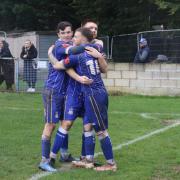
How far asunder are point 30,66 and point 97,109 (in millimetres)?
11863

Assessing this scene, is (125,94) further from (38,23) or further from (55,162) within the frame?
(38,23)

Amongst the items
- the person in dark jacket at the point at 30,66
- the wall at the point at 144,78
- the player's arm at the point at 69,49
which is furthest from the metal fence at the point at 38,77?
the player's arm at the point at 69,49

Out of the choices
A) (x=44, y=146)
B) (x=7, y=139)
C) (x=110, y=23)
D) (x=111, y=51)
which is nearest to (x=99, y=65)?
(x=44, y=146)

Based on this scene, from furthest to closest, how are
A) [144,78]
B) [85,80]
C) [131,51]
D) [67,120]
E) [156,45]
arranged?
[131,51]
[156,45]
[144,78]
[67,120]
[85,80]

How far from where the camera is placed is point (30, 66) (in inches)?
750

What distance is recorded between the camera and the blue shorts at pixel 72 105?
7613 millimetres

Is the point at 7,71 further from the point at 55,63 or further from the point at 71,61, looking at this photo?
the point at 71,61

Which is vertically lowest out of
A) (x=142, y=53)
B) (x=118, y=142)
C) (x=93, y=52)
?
(x=118, y=142)

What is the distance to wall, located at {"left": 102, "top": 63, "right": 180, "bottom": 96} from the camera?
17859 mm

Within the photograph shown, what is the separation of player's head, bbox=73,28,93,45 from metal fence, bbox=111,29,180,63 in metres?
10.7

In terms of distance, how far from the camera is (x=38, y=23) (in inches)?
1524

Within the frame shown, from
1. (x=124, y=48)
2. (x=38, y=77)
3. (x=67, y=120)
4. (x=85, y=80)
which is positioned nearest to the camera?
(x=85, y=80)

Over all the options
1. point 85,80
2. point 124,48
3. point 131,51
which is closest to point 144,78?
point 131,51

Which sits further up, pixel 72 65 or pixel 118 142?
pixel 72 65
